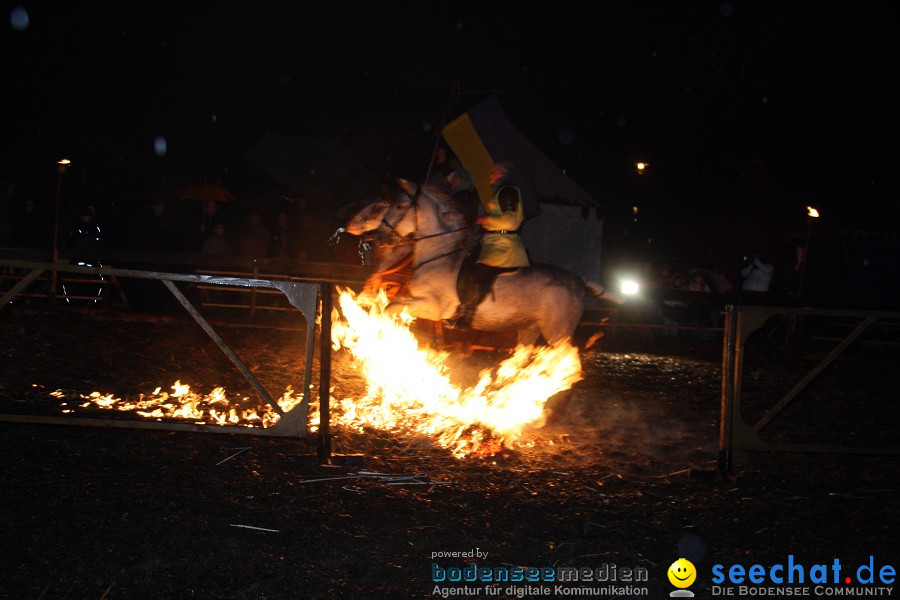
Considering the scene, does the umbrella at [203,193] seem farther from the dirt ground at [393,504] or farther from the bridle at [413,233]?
the bridle at [413,233]

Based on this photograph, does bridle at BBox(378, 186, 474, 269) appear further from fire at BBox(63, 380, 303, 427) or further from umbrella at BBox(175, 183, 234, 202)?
umbrella at BBox(175, 183, 234, 202)

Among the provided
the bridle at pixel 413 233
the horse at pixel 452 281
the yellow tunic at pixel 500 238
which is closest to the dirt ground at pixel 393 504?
the horse at pixel 452 281

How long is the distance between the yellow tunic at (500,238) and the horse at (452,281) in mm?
168

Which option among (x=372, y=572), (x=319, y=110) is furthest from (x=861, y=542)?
(x=319, y=110)

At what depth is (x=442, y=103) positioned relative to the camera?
2150cm

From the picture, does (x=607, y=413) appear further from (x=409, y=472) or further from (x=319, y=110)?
(x=319, y=110)

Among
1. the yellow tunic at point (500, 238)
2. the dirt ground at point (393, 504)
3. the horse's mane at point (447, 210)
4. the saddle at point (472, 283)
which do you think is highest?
the horse's mane at point (447, 210)

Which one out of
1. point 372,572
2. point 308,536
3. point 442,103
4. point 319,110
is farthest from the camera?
point 319,110

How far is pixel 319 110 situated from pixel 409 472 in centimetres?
2888

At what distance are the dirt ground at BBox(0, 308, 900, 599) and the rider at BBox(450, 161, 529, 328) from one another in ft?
5.24

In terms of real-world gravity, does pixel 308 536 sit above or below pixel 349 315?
below

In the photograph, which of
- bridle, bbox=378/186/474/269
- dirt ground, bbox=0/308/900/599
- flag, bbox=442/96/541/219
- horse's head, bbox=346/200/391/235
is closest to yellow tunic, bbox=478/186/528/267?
bridle, bbox=378/186/474/269

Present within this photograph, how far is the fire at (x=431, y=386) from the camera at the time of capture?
7.39 metres

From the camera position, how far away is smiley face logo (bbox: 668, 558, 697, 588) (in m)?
4.33
